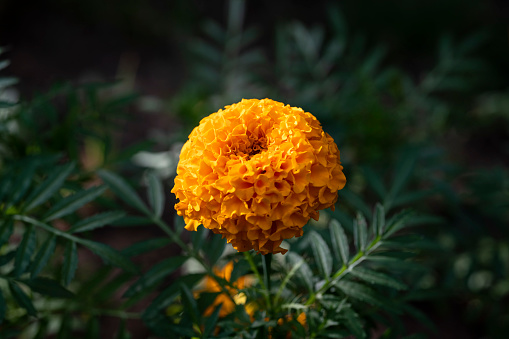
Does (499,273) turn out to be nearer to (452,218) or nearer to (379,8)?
(452,218)

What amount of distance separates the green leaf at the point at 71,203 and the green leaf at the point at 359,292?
0.65 m

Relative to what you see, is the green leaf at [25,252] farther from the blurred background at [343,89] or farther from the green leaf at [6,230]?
the blurred background at [343,89]

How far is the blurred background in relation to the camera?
1.77 metres

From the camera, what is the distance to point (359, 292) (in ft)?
3.10

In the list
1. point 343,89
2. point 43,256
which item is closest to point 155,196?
point 43,256

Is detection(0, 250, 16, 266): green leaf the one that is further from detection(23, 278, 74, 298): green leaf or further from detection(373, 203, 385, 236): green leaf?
detection(373, 203, 385, 236): green leaf

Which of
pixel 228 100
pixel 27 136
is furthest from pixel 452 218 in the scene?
pixel 27 136

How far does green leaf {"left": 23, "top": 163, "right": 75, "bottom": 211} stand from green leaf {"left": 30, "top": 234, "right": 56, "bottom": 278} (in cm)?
11

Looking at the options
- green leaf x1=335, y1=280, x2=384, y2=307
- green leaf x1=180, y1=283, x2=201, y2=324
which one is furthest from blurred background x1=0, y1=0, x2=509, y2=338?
green leaf x1=180, y1=283, x2=201, y2=324

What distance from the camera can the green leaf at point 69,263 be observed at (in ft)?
3.20

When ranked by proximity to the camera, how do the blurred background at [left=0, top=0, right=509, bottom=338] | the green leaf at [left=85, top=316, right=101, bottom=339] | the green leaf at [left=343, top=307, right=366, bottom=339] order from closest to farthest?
the green leaf at [left=343, top=307, right=366, bottom=339], the green leaf at [left=85, top=316, right=101, bottom=339], the blurred background at [left=0, top=0, right=509, bottom=338]

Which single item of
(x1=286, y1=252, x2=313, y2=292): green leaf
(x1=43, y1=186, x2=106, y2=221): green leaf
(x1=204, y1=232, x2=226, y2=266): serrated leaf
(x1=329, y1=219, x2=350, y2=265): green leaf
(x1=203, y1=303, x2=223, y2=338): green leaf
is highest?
(x1=43, y1=186, x2=106, y2=221): green leaf

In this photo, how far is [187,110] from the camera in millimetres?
2281

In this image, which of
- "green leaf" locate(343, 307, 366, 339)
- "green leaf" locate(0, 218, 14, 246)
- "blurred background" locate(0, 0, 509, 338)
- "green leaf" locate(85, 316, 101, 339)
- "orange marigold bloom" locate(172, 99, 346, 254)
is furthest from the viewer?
"blurred background" locate(0, 0, 509, 338)
